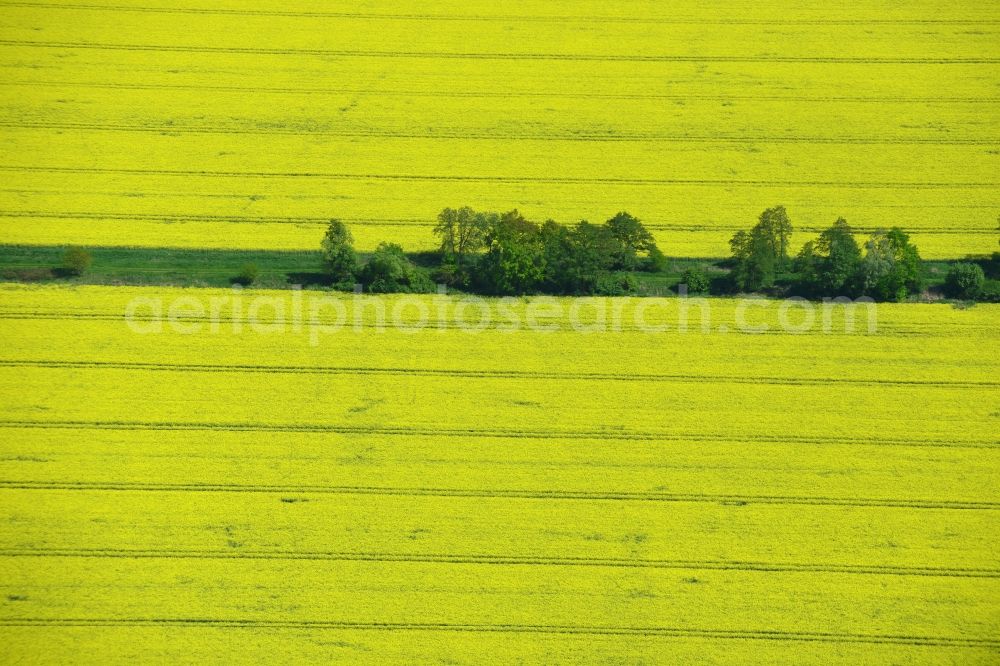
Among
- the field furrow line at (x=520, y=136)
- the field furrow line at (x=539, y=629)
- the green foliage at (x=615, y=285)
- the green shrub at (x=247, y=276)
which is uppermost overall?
the field furrow line at (x=520, y=136)

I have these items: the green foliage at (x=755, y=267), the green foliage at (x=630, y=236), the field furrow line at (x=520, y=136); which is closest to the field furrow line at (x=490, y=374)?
the green foliage at (x=755, y=267)

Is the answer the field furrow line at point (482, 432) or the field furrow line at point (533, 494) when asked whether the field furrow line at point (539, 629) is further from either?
the field furrow line at point (482, 432)

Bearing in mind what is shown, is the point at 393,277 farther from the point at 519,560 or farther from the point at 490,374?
the point at 519,560

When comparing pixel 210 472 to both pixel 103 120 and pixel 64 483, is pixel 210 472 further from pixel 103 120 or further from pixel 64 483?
pixel 103 120

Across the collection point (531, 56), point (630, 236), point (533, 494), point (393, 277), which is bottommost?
point (533, 494)

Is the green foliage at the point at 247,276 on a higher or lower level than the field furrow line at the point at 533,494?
higher

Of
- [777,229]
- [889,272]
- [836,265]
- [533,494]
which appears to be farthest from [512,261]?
[889,272]

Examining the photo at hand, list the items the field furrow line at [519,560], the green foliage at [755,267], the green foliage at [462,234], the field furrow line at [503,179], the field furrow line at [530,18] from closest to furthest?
the field furrow line at [519,560] < the green foliage at [755,267] < the green foliage at [462,234] < the field furrow line at [503,179] < the field furrow line at [530,18]

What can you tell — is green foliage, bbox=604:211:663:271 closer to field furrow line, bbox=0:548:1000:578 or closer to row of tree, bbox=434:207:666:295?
row of tree, bbox=434:207:666:295
